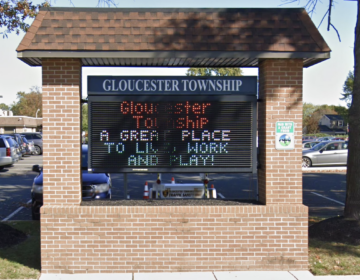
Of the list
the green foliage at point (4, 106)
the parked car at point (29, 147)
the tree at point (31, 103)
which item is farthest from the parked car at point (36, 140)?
the green foliage at point (4, 106)

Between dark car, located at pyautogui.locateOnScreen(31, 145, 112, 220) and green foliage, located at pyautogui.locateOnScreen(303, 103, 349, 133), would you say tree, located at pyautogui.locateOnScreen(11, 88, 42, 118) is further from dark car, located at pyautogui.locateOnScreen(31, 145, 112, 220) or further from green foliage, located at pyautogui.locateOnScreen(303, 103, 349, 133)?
dark car, located at pyautogui.locateOnScreen(31, 145, 112, 220)

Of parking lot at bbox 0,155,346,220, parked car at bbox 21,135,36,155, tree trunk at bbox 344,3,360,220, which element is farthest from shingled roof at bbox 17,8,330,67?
parked car at bbox 21,135,36,155

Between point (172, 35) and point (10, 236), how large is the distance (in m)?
4.86

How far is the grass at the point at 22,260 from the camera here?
6363mm

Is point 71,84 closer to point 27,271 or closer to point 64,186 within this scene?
point 64,186

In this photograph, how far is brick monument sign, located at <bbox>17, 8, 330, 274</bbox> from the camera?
6.46 meters

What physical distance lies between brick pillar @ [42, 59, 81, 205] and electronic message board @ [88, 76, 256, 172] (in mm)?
275

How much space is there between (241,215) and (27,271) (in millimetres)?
3417

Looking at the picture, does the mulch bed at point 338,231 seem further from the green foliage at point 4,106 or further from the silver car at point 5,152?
the green foliage at point 4,106

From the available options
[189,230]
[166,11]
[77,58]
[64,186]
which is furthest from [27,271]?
[166,11]

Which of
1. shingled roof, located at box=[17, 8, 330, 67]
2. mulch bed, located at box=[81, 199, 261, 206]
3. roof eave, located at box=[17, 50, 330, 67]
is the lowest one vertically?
mulch bed, located at box=[81, 199, 261, 206]

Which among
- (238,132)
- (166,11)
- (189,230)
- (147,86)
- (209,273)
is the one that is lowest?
(209,273)

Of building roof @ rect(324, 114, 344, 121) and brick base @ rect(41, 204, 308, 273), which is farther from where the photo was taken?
building roof @ rect(324, 114, 344, 121)

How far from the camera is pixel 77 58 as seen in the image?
6.56 m
